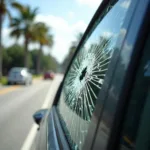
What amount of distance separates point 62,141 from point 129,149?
822 millimetres

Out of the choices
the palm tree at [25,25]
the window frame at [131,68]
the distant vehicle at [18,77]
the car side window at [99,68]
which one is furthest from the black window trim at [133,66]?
the palm tree at [25,25]

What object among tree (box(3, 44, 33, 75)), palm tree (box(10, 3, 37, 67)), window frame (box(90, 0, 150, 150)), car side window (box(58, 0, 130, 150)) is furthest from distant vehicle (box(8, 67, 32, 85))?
tree (box(3, 44, 33, 75))

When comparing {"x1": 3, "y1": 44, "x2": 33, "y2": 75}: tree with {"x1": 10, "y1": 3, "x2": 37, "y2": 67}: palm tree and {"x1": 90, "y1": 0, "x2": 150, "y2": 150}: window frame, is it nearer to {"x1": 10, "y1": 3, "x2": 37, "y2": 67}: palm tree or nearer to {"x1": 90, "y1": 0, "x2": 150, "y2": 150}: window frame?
{"x1": 10, "y1": 3, "x2": 37, "y2": 67}: palm tree

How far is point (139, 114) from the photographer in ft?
3.53

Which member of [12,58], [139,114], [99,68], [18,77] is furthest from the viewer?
[12,58]

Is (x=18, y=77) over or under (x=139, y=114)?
under

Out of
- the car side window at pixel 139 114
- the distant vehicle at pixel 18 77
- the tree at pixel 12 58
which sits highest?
the car side window at pixel 139 114

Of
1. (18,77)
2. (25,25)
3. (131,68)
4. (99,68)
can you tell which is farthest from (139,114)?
(25,25)

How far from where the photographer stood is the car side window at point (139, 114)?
1.05 m

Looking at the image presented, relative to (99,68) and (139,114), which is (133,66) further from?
(99,68)

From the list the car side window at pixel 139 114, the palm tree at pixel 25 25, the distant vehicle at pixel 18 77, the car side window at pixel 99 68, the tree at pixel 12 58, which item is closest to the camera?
the car side window at pixel 139 114

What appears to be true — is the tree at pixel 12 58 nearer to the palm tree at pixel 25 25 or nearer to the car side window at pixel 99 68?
the palm tree at pixel 25 25

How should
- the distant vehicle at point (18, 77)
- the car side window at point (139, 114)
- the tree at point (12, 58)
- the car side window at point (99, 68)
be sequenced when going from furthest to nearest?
the tree at point (12, 58)
the distant vehicle at point (18, 77)
the car side window at point (99, 68)
the car side window at point (139, 114)

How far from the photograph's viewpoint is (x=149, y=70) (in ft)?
3.52
